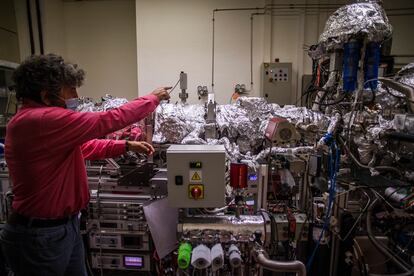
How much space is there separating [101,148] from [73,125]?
399mm

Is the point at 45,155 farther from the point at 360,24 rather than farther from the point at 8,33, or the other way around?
the point at 8,33

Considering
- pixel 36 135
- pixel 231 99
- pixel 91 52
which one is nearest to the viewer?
pixel 36 135

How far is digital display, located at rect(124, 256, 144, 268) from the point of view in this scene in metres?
1.54

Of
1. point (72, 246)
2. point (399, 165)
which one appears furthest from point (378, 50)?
point (72, 246)

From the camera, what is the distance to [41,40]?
3316 millimetres

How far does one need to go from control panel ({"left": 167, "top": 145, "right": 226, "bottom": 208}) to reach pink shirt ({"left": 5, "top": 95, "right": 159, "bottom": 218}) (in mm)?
274

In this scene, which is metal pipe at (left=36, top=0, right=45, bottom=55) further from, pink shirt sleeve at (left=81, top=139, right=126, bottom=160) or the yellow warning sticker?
the yellow warning sticker

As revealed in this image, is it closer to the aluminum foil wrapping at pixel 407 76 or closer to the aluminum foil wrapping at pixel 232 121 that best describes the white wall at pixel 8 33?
the aluminum foil wrapping at pixel 232 121

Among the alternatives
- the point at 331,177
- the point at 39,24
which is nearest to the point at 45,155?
the point at 331,177

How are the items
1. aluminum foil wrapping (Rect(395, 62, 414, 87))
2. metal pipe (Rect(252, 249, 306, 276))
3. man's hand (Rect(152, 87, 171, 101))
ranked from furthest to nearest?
aluminum foil wrapping (Rect(395, 62, 414, 87)) → man's hand (Rect(152, 87, 171, 101)) → metal pipe (Rect(252, 249, 306, 276))

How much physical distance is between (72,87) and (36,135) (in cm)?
24

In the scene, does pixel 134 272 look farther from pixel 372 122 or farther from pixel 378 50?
pixel 378 50

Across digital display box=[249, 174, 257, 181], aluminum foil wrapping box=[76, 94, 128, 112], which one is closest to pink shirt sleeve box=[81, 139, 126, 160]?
digital display box=[249, 174, 257, 181]

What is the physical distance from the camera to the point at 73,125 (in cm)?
88
